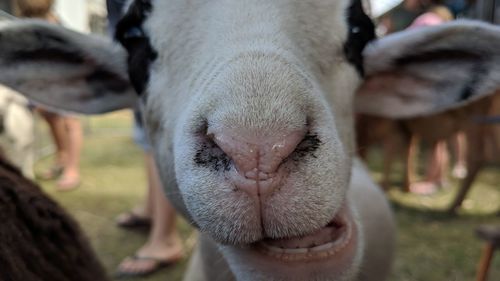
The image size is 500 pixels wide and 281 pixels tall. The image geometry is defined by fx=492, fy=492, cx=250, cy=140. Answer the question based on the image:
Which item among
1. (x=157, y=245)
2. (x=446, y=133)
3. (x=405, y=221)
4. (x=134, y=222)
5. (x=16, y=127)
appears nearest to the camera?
(x=16, y=127)

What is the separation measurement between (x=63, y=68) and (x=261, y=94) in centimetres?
84

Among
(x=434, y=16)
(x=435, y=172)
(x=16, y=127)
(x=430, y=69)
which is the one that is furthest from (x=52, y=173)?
(x=430, y=69)

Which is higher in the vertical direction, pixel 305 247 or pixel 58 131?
pixel 305 247

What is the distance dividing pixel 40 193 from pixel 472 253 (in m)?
2.84

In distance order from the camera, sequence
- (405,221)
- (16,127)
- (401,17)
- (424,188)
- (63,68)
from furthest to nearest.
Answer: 1. (401,17)
2. (424,188)
3. (405,221)
4. (16,127)
5. (63,68)

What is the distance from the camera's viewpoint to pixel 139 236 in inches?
137

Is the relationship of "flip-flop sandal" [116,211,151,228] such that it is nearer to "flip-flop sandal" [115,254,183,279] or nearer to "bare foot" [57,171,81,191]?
"flip-flop sandal" [115,254,183,279]

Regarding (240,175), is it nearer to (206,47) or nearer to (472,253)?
(206,47)

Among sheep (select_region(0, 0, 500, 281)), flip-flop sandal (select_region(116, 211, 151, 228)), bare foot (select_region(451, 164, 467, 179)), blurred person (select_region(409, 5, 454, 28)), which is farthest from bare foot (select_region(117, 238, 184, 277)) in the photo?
bare foot (select_region(451, 164, 467, 179))

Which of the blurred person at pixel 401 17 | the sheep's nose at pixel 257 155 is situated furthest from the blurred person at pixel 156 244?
the blurred person at pixel 401 17

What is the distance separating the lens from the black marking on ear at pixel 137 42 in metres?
1.22

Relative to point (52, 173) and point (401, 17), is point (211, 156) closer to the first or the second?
point (401, 17)

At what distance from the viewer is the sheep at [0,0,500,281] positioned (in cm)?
81

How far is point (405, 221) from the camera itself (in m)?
3.85
